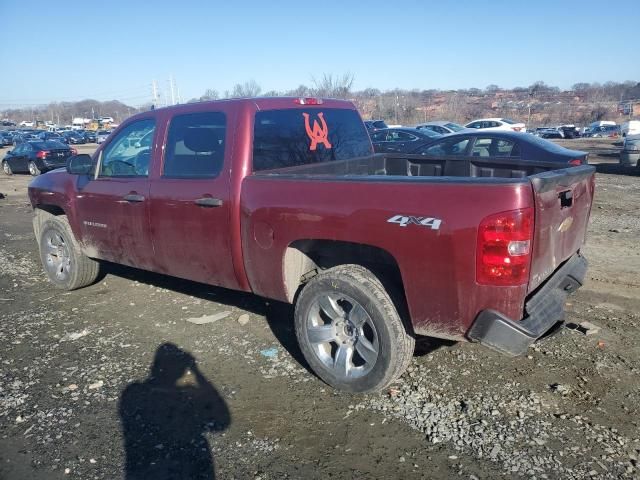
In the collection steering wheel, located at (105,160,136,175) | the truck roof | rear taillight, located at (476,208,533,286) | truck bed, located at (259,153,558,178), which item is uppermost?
the truck roof

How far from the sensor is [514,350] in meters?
2.96

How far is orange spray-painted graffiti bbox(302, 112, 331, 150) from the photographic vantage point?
15.1ft

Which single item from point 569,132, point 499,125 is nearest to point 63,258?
point 499,125

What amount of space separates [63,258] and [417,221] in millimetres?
4576

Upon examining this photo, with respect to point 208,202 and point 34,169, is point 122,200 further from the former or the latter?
point 34,169

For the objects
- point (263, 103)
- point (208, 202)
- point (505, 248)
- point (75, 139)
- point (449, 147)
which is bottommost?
point (75, 139)

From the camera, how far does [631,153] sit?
15203mm

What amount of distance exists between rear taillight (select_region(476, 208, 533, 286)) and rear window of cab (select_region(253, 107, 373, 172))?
6.15 feet

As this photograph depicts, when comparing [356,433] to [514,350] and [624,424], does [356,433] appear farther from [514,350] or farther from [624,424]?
[624,424]

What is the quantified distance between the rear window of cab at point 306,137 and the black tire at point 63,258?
9.14ft

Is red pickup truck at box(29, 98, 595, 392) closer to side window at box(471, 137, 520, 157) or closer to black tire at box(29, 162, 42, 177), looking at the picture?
side window at box(471, 137, 520, 157)

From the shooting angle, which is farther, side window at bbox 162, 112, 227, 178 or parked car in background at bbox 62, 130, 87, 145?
parked car in background at bbox 62, 130, 87, 145

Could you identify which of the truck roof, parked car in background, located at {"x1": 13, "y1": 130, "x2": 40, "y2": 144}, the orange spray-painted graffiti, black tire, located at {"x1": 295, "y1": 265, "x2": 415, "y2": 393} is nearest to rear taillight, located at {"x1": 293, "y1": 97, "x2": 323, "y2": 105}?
the truck roof

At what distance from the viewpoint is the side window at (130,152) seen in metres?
4.78
